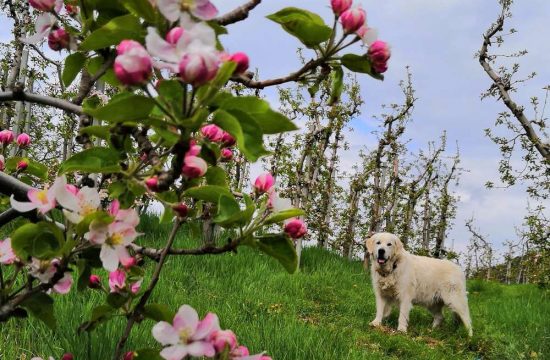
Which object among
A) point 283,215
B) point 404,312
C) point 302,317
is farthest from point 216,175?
point 404,312

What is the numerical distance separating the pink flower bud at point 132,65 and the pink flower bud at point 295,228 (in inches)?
17.4

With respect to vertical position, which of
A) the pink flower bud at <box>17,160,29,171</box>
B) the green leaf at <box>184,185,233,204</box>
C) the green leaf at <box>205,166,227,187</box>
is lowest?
the green leaf at <box>184,185,233,204</box>

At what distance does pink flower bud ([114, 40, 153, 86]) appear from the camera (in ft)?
2.31

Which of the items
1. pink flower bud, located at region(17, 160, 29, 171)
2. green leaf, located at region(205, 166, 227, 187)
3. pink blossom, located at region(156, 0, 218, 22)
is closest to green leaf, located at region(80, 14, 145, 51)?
pink blossom, located at region(156, 0, 218, 22)

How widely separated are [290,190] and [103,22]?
12220 mm

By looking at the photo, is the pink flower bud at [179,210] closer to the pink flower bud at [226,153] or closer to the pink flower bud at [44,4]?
the pink flower bud at [226,153]

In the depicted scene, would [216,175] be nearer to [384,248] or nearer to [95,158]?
[95,158]

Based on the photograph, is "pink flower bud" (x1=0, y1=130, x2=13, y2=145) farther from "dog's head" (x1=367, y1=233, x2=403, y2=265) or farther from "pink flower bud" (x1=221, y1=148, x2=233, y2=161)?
"dog's head" (x1=367, y1=233, x2=403, y2=265)

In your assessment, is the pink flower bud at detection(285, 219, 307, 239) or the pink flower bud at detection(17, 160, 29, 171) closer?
the pink flower bud at detection(285, 219, 307, 239)

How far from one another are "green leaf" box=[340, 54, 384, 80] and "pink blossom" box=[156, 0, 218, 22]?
1.09ft

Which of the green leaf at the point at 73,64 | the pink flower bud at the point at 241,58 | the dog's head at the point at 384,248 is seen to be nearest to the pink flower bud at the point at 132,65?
the pink flower bud at the point at 241,58

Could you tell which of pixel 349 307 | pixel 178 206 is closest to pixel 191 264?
pixel 349 307

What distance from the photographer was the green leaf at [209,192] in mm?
981

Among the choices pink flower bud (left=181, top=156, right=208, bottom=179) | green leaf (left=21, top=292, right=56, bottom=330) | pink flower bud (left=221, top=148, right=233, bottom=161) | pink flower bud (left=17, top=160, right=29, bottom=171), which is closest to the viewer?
pink flower bud (left=181, top=156, right=208, bottom=179)
